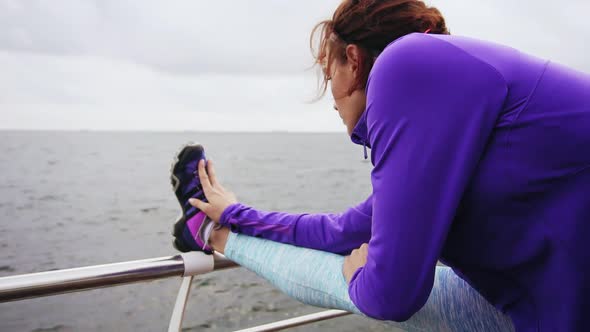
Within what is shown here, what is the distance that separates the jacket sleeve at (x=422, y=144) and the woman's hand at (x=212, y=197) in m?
0.69

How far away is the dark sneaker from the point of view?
1388 millimetres

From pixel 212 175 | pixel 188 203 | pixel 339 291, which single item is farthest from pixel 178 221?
pixel 339 291

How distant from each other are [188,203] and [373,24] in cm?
81

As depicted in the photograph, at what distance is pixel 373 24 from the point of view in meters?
1.06

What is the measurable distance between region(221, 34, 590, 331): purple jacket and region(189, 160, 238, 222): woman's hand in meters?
0.67

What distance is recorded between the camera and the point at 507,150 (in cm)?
80

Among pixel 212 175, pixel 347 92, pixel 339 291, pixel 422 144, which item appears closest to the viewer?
pixel 422 144

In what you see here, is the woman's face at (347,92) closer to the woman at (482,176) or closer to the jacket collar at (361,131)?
the jacket collar at (361,131)

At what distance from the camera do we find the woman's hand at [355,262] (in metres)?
1.04

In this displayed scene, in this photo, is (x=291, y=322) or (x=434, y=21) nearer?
(x=434, y=21)

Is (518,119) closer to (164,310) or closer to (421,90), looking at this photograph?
(421,90)

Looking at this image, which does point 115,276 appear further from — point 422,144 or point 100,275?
point 422,144

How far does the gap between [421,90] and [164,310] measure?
13235 millimetres

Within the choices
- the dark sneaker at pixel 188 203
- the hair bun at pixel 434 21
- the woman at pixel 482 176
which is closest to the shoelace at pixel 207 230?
the dark sneaker at pixel 188 203
